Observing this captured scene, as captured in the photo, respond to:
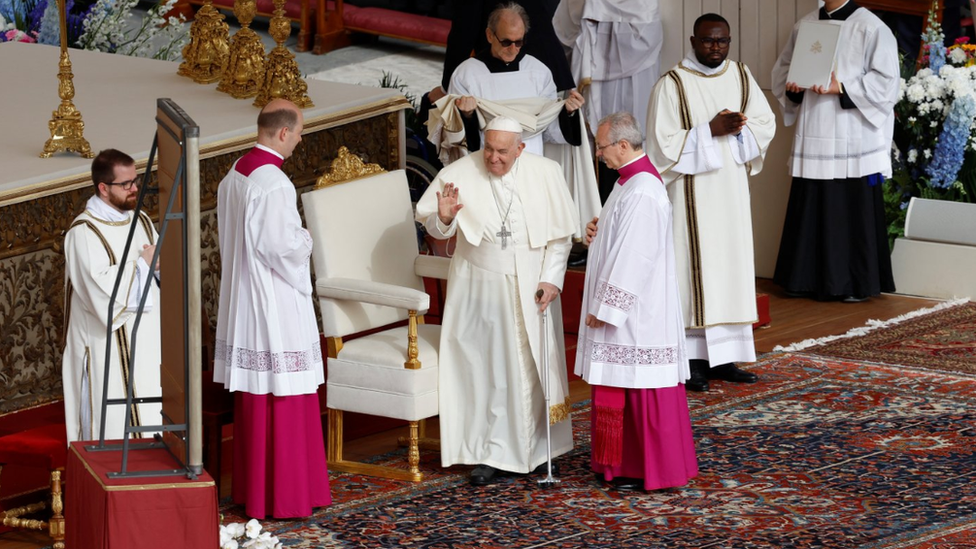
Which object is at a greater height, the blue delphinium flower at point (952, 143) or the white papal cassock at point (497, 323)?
the blue delphinium flower at point (952, 143)

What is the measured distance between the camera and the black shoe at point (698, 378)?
8.39 m

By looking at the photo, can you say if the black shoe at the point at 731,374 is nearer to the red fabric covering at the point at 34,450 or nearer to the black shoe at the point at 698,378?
the black shoe at the point at 698,378

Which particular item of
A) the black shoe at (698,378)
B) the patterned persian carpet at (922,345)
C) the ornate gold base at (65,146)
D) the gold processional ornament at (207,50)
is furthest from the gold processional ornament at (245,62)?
the patterned persian carpet at (922,345)

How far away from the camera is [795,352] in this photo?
29.9 feet

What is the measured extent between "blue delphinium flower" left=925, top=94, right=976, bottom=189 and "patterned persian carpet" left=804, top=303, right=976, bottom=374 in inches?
38.9

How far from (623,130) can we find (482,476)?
5.12ft

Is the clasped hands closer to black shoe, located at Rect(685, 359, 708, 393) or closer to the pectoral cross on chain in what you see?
black shoe, located at Rect(685, 359, 708, 393)

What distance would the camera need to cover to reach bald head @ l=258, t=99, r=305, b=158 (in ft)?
21.5

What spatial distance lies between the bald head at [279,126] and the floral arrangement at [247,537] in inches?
57.6

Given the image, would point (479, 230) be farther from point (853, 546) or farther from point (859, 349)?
point (859, 349)

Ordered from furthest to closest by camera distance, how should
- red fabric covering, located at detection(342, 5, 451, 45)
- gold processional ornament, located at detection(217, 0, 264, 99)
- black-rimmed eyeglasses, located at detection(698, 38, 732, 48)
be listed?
red fabric covering, located at detection(342, 5, 451, 45) → gold processional ornament, located at detection(217, 0, 264, 99) → black-rimmed eyeglasses, located at detection(698, 38, 732, 48)

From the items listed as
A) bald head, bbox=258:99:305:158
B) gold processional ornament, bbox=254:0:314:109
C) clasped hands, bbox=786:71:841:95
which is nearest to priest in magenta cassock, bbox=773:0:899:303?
clasped hands, bbox=786:71:841:95

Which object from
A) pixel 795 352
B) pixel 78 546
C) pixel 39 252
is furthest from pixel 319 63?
pixel 78 546

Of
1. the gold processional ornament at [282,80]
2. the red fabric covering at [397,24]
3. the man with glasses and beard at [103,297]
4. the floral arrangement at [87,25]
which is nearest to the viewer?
the man with glasses and beard at [103,297]
